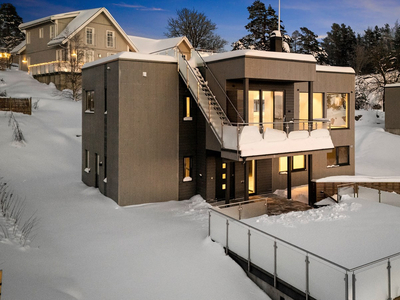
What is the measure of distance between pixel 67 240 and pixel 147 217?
325cm

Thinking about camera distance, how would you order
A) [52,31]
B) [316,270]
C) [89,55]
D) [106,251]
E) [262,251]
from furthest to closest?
[52,31] < [89,55] < [106,251] < [262,251] < [316,270]

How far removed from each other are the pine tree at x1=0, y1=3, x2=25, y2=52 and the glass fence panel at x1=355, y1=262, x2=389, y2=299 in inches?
2859

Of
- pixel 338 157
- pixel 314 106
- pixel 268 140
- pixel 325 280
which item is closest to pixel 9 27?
pixel 314 106

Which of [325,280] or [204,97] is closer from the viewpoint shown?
[325,280]

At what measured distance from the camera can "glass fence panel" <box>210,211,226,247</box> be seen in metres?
10.7

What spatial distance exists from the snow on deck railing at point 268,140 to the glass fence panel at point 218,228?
3013 millimetres

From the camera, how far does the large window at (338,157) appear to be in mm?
20556

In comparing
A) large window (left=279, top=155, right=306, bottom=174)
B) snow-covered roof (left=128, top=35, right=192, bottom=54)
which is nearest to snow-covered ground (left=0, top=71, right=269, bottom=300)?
large window (left=279, top=155, right=306, bottom=174)

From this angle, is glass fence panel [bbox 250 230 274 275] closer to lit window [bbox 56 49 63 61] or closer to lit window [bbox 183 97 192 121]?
lit window [bbox 183 97 192 121]

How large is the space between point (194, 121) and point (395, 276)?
36.1 feet

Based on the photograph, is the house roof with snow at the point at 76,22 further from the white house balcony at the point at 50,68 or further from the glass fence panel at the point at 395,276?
the glass fence panel at the point at 395,276

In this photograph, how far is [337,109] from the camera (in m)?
20.5

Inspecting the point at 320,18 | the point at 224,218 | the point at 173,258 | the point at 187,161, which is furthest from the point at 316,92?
the point at 320,18

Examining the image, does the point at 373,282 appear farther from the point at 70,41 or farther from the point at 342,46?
the point at 342,46
